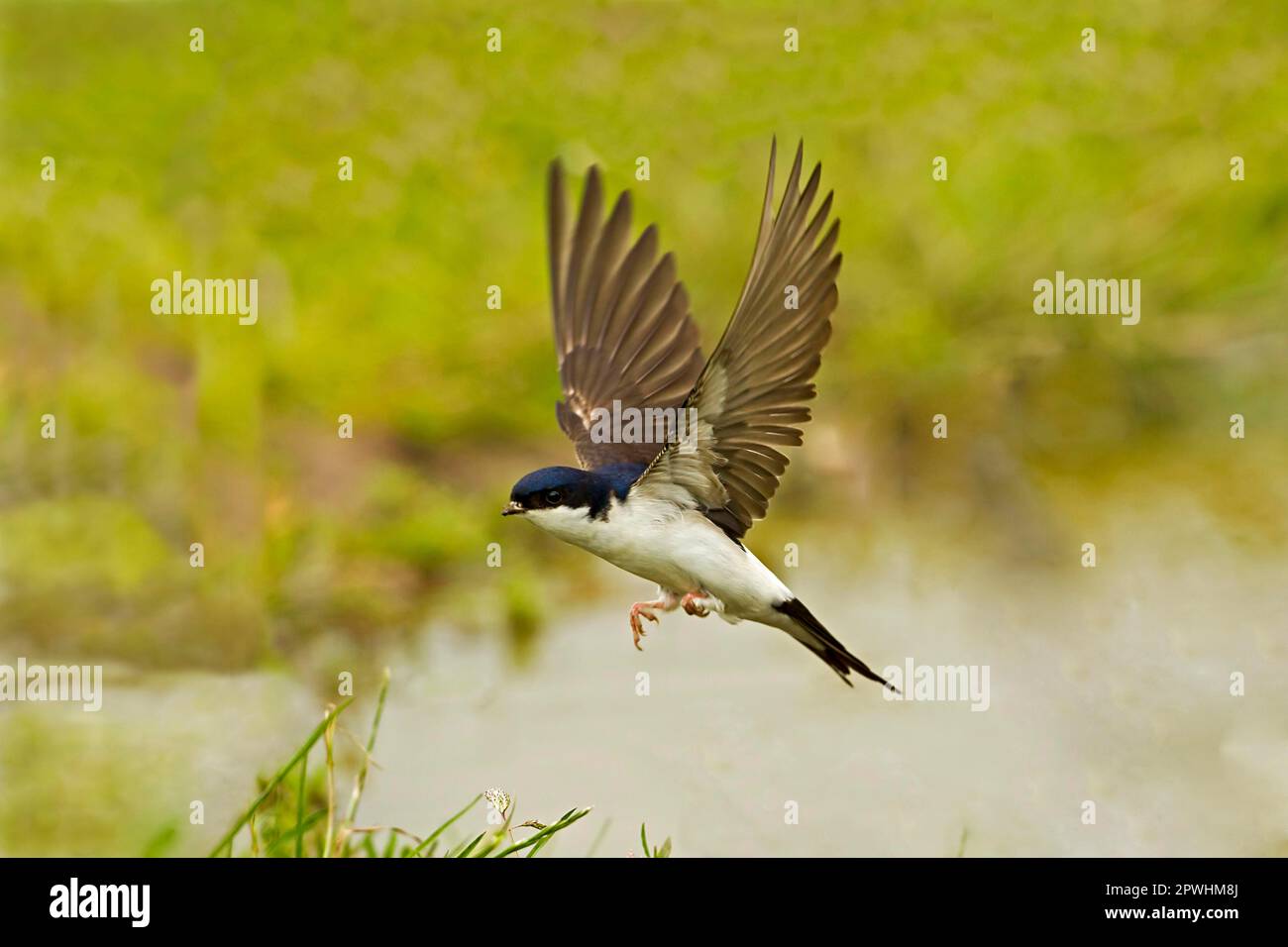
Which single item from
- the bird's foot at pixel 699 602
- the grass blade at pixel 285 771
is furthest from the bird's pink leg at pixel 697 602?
the grass blade at pixel 285 771

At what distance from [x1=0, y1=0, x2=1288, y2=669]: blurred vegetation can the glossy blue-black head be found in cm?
222

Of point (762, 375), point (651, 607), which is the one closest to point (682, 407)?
point (762, 375)

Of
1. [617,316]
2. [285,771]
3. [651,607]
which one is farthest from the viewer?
[617,316]

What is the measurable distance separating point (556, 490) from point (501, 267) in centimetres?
333

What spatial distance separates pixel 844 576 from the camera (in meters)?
4.52

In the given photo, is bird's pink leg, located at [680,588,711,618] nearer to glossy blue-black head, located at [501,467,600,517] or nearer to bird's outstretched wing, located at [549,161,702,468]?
A: glossy blue-black head, located at [501,467,600,517]

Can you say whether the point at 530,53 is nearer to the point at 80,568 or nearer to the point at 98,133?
the point at 98,133

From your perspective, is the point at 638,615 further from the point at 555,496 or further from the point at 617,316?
the point at 617,316

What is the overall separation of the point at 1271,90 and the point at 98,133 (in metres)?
4.33

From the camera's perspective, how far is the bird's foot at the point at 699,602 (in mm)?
2283

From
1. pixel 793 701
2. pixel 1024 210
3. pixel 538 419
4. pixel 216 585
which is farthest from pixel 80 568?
pixel 1024 210

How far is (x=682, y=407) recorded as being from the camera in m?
2.10

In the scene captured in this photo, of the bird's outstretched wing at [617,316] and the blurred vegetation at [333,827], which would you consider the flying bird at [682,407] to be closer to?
the bird's outstretched wing at [617,316]

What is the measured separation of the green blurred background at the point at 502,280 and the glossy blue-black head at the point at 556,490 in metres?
1.86
